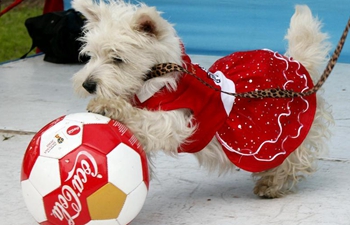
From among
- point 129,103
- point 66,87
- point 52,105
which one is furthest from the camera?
point 66,87

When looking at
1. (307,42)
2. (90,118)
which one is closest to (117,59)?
(90,118)

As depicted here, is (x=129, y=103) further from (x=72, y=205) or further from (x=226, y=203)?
(x=226, y=203)

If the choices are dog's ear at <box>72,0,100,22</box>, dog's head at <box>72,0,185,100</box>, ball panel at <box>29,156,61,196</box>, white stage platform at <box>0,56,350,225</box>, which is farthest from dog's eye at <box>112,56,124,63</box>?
white stage platform at <box>0,56,350,225</box>

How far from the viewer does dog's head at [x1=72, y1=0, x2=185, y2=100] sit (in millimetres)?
2926

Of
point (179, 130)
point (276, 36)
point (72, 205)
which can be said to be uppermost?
point (179, 130)

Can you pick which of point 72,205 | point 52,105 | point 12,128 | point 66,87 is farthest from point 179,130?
point 66,87

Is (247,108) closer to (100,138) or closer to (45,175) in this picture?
(100,138)

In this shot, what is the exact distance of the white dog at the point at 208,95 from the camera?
295cm

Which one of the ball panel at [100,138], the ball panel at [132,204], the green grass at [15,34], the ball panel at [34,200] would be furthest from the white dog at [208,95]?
the green grass at [15,34]

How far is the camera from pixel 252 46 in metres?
6.96

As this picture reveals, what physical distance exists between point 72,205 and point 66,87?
3501 mm

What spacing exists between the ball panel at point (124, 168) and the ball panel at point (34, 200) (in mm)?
311

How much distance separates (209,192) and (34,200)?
3.70ft

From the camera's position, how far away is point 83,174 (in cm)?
273
